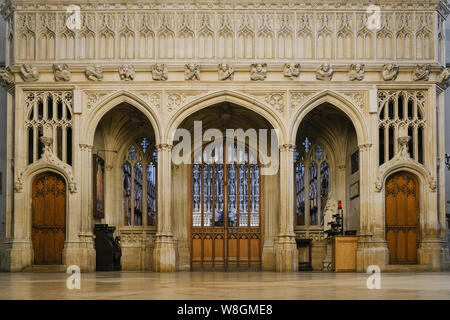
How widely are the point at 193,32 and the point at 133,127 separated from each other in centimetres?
492

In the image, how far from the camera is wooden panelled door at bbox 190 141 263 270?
2772 centimetres

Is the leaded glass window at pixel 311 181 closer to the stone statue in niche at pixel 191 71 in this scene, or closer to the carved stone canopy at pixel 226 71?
the carved stone canopy at pixel 226 71

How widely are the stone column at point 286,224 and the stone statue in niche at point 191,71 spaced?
330cm

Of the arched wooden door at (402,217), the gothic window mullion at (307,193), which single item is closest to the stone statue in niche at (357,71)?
the arched wooden door at (402,217)

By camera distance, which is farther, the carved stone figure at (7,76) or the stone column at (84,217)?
the carved stone figure at (7,76)

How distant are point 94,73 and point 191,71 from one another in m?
2.83

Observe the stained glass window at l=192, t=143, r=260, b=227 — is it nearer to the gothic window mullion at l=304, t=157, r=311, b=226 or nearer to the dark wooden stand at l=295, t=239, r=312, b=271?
the gothic window mullion at l=304, t=157, r=311, b=226

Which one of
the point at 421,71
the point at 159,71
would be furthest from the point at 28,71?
the point at 421,71

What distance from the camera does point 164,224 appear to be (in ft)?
77.8

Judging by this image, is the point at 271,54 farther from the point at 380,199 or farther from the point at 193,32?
the point at 380,199

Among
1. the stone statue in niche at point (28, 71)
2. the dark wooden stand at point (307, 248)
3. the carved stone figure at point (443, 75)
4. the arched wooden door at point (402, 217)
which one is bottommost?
the dark wooden stand at point (307, 248)

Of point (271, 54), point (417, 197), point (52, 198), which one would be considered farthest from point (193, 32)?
point (417, 197)

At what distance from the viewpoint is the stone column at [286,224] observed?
76.8ft

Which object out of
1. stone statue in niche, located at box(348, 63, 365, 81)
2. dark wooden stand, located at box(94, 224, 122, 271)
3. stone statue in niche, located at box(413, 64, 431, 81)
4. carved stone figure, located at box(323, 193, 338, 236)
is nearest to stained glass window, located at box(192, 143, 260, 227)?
carved stone figure, located at box(323, 193, 338, 236)
